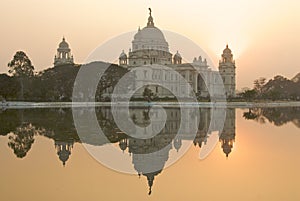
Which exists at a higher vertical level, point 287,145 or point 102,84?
point 102,84

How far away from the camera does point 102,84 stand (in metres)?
57.8

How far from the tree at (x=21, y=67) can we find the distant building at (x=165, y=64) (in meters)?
20.4

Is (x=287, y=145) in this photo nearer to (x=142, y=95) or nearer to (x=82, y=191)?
(x=82, y=191)

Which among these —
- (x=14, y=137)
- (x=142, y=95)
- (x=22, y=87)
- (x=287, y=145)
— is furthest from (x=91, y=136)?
(x=142, y=95)

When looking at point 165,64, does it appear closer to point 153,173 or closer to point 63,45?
point 63,45

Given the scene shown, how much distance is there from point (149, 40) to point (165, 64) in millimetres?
5097

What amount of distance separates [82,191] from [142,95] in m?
58.4

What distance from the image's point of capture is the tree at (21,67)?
54812mm

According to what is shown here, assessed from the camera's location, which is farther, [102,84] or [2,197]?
[102,84]

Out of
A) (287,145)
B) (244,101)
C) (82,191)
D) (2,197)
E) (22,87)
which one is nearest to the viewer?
(2,197)

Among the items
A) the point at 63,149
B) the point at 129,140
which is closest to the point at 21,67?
the point at 129,140

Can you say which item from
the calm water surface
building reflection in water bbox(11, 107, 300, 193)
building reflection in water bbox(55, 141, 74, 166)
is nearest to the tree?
building reflection in water bbox(11, 107, 300, 193)

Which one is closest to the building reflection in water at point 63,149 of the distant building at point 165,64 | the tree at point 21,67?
the tree at point 21,67

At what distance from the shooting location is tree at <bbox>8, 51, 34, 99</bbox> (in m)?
54.8
